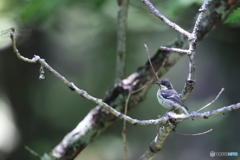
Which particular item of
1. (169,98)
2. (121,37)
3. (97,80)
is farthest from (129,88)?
(97,80)

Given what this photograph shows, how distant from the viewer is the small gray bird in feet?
7.44

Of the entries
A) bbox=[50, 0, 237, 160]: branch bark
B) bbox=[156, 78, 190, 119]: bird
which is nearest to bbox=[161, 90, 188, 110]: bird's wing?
bbox=[156, 78, 190, 119]: bird

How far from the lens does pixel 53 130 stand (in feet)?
16.2

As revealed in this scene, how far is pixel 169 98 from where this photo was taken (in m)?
2.58

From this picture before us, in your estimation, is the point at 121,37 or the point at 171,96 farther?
the point at 121,37

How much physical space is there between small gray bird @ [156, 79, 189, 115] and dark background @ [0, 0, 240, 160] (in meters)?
1.38

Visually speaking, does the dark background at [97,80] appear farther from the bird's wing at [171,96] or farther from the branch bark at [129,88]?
the bird's wing at [171,96]

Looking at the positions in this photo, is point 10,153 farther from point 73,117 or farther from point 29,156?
point 73,117

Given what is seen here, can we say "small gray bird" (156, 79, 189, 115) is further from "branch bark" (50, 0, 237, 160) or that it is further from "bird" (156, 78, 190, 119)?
"branch bark" (50, 0, 237, 160)

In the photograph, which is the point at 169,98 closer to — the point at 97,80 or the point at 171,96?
the point at 171,96

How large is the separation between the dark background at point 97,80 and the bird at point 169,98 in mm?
1381

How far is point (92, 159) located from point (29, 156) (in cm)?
119

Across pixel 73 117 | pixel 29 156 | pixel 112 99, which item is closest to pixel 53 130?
pixel 73 117

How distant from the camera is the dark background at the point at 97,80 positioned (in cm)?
437
